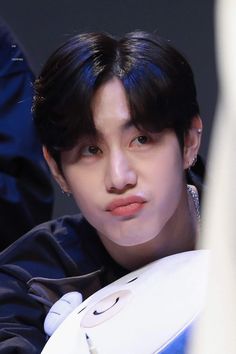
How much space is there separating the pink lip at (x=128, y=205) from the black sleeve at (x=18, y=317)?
161 mm

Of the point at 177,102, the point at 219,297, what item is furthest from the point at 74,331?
the point at 219,297

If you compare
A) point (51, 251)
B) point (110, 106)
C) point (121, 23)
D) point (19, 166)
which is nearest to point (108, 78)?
point (110, 106)

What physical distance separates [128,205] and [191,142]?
13cm

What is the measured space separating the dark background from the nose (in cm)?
66

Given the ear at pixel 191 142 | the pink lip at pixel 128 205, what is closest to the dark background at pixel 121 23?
the ear at pixel 191 142

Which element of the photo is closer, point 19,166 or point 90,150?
point 90,150

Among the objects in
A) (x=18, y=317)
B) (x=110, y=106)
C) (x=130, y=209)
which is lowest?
(x=18, y=317)

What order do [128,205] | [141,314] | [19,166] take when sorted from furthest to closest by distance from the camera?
[19,166]
[128,205]
[141,314]

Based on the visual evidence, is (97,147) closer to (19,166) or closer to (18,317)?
(18,317)

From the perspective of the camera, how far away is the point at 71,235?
3.15 feet

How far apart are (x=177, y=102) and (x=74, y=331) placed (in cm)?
29

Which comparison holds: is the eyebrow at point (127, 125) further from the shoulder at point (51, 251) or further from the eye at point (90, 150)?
the shoulder at point (51, 251)

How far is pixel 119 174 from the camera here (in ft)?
2.60

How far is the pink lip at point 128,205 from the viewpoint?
0.81 metres
